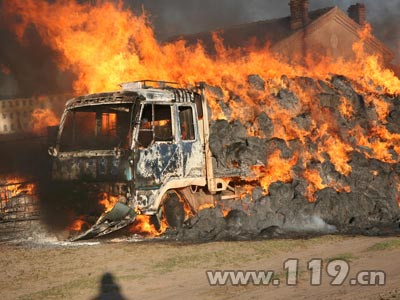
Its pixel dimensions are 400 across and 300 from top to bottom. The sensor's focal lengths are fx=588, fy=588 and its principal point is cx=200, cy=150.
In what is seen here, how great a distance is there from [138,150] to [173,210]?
1.81m

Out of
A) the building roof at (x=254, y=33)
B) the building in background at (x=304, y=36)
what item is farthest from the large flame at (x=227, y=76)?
the building roof at (x=254, y=33)

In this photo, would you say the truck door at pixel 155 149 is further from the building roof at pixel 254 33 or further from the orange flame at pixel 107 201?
the building roof at pixel 254 33

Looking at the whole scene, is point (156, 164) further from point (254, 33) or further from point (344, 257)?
point (254, 33)

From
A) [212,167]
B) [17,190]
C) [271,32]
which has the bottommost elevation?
[17,190]

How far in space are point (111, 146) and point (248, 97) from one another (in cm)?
559

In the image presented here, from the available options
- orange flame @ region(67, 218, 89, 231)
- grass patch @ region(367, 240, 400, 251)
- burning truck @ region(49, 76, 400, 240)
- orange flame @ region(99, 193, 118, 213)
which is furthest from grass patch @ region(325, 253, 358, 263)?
orange flame @ region(67, 218, 89, 231)

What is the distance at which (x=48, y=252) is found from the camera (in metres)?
10.7

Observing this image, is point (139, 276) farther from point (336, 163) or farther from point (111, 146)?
point (336, 163)

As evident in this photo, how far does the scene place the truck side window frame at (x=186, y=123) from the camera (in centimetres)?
1218

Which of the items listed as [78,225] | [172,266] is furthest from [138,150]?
[172,266]

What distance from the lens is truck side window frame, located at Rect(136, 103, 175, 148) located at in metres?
11.4

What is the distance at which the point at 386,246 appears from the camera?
34.6 feet

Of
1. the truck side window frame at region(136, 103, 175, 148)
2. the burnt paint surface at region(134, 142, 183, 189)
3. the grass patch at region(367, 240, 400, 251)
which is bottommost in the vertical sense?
the grass patch at region(367, 240, 400, 251)

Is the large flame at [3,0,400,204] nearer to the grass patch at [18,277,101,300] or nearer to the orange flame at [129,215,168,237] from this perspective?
the orange flame at [129,215,168,237]
